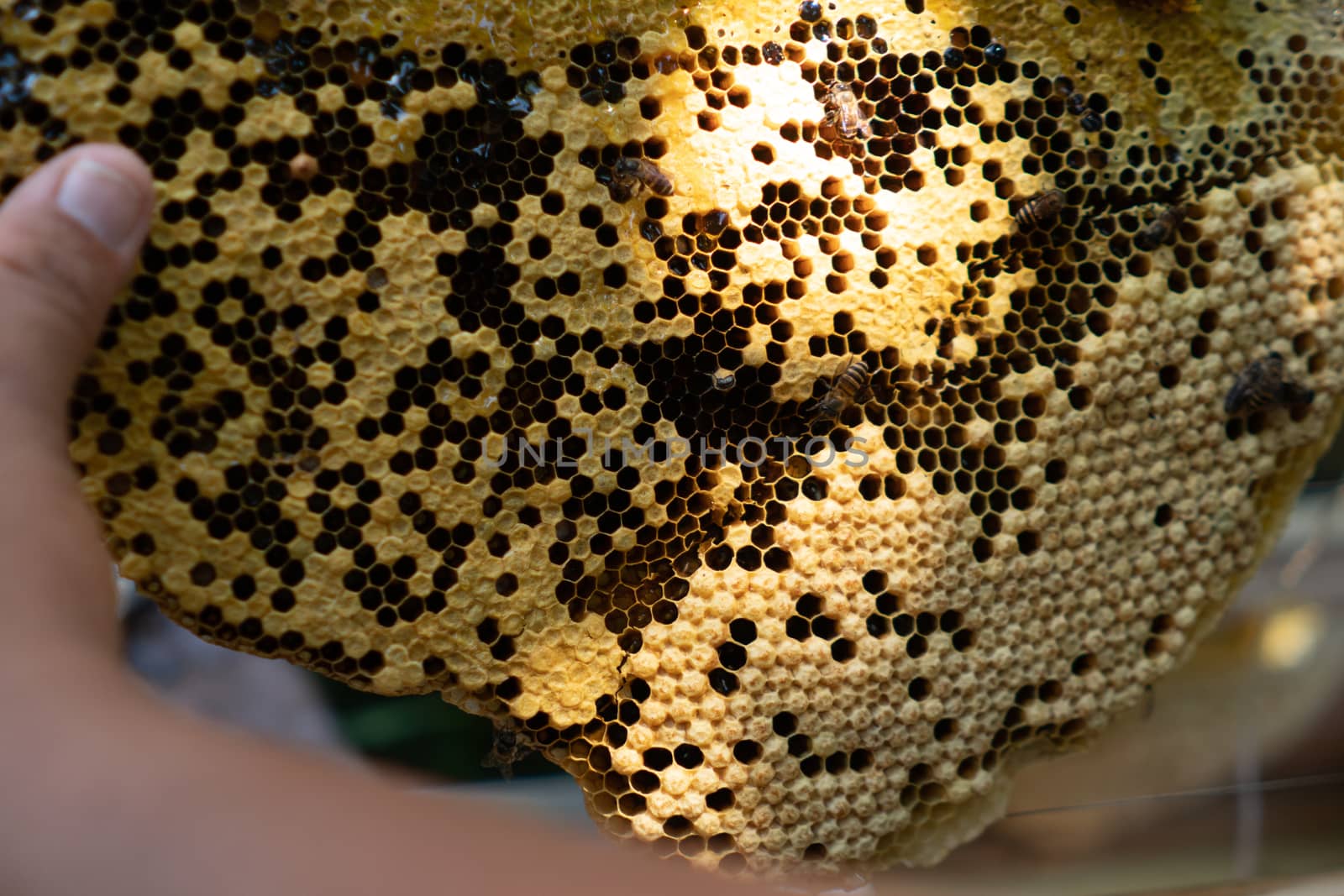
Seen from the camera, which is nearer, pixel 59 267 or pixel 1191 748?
pixel 59 267

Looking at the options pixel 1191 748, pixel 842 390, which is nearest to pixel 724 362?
pixel 842 390

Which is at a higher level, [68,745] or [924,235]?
[924,235]

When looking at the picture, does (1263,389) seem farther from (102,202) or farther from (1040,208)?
(102,202)

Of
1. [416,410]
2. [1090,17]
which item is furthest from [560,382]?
[1090,17]

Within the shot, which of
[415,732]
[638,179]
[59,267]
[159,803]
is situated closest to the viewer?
[159,803]

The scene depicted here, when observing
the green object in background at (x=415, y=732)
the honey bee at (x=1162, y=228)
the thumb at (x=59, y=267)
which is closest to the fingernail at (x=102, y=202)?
the thumb at (x=59, y=267)

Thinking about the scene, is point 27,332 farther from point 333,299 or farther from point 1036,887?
point 1036,887
